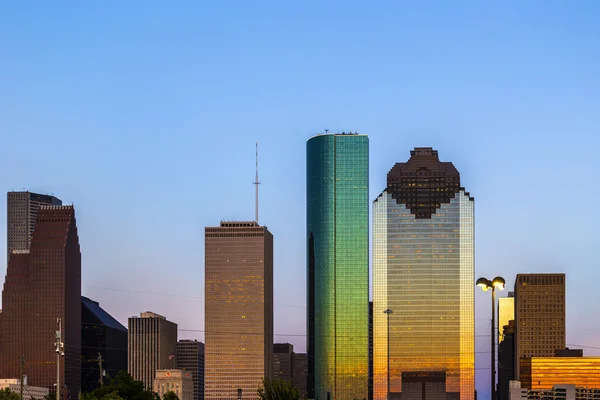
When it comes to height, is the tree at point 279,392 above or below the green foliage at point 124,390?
above

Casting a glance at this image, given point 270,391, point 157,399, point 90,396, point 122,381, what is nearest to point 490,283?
point 270,391

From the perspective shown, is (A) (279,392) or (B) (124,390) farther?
(B) (124,390)

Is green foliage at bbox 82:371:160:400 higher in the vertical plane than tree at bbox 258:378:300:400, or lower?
lower

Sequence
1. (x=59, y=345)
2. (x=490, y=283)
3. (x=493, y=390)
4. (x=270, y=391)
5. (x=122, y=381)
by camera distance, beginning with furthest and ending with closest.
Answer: (x=122, y=381)
(x=270, y=391)
(x=59, y=345)
(x=493, y=390)
(x=490, y=283)

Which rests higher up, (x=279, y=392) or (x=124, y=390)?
(x=279, y=392)

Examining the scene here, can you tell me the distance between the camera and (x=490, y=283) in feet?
178

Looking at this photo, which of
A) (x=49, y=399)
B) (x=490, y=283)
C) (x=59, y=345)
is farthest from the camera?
(x=49, y=399)

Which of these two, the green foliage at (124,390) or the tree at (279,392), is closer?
the tree at (279,392)

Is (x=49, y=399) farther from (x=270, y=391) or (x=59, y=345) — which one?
(x=59, y=345)

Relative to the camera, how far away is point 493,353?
6481 cm

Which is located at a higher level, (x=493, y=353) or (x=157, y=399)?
(x=493, y=353)

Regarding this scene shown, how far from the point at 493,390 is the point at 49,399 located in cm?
9240

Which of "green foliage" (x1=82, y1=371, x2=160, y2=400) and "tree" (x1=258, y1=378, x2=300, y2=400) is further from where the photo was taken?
"green foliage" (x1=82, y1=371, x2=160, y2=400)

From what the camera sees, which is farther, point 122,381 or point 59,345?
point 122,381
